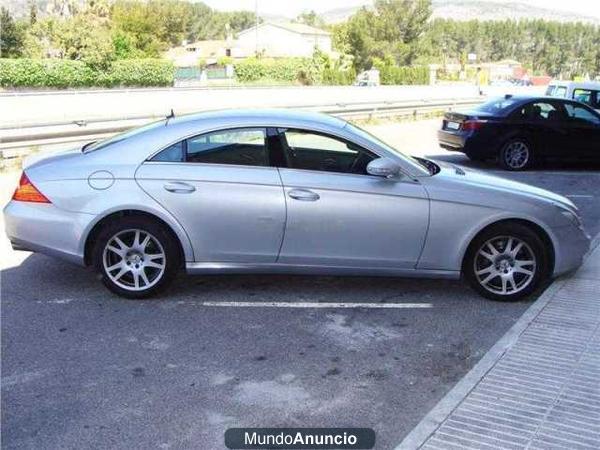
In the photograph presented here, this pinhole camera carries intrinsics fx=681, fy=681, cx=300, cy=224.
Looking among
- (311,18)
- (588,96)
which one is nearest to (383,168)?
(588,96)

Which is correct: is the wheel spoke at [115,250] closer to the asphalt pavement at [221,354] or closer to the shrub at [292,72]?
the asphalt pavement at [221,354]

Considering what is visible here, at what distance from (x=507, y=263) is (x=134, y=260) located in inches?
111

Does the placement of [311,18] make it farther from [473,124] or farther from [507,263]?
[507,263]

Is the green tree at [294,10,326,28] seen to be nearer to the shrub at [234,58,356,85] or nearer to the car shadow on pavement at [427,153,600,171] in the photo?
the shrub at [234,58,356,85]

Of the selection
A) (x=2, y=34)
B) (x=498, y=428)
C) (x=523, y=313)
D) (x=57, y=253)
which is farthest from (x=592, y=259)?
(x=2, y=34)

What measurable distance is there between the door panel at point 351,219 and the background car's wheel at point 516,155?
7.95m

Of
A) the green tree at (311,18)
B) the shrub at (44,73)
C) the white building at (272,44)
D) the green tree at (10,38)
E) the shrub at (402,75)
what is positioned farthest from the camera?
the green tree at (311,18)

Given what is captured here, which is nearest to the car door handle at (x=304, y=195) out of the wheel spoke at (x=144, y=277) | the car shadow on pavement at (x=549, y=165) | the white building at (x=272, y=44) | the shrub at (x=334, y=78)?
the wheel spoke at (x=144, y=277)

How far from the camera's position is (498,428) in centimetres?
334

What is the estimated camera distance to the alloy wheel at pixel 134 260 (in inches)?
197

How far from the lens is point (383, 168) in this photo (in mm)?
4977

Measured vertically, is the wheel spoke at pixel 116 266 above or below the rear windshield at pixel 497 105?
below

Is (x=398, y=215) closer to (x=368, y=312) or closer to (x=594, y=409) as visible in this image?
(x=368, y=312)

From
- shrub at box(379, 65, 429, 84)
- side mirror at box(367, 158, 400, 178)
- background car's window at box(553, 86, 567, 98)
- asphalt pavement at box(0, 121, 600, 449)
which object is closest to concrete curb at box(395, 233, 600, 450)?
asphalt pavement at box(0, 121, 600, 449)
